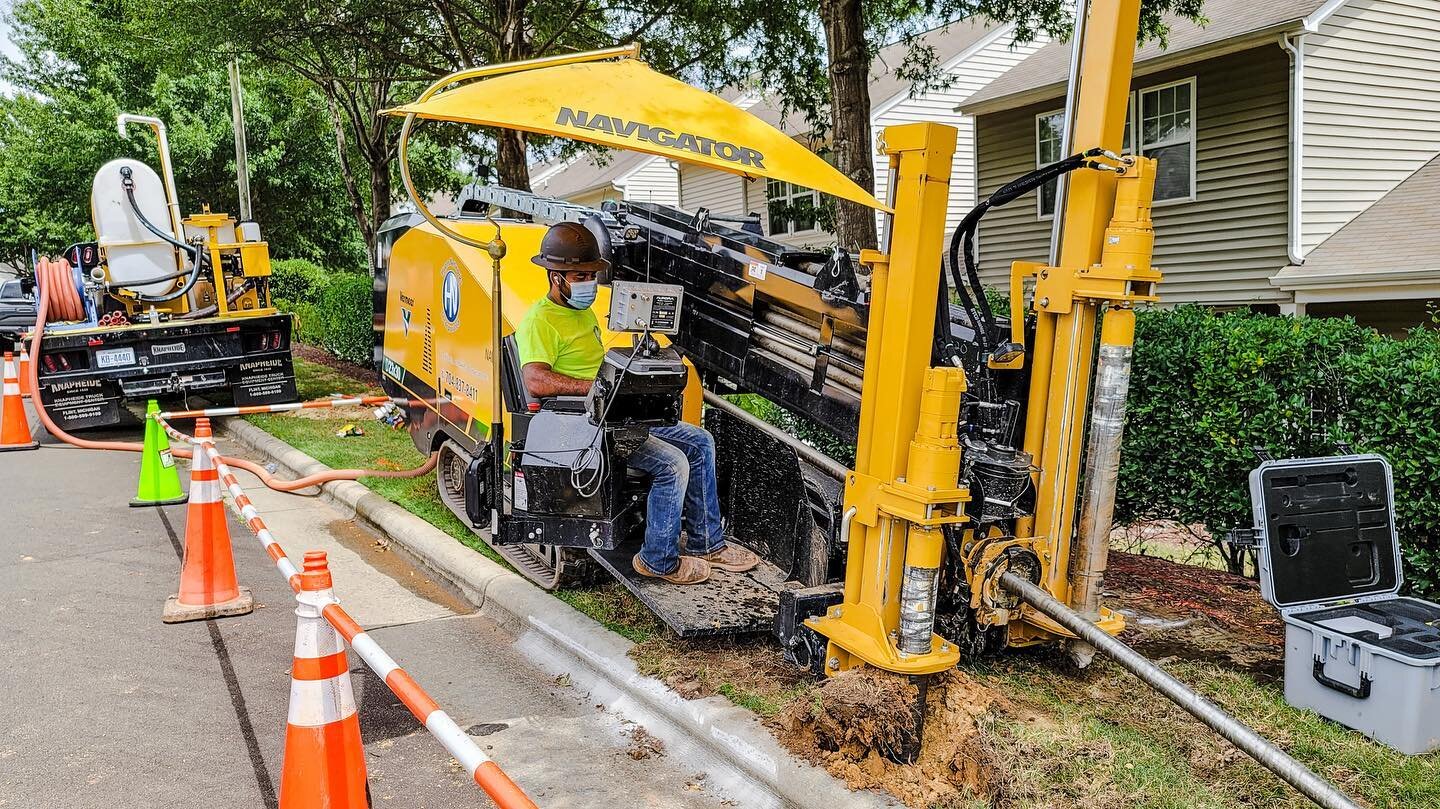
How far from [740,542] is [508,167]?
10133mm

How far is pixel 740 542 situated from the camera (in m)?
5.98

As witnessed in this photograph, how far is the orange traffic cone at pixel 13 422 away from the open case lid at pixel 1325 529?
37.5ft

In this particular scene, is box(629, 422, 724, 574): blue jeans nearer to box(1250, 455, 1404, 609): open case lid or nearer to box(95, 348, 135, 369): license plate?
box(1250, 455, 1404, 609): open case lid

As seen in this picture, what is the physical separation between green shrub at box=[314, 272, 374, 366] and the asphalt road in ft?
30.1

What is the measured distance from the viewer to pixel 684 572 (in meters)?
5.37

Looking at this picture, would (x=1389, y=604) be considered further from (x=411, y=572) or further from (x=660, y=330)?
(x=411, y=572)

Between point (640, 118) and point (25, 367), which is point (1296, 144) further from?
point (25, 367)

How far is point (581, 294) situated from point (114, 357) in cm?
823

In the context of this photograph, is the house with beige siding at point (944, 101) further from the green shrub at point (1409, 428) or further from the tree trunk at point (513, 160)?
the green shrub at point (1409, 428)

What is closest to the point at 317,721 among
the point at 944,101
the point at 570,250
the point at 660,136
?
the point at 660,136

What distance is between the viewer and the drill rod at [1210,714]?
296cm

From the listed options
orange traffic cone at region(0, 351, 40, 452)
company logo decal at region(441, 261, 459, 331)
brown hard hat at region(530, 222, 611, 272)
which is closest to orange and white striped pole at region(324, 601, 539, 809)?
brown hard hat at region(530, 222, 611, 272)

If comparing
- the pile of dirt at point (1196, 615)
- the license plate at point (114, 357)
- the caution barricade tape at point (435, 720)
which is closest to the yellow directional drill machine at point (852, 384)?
the pile of dirt at point (1196, 615)

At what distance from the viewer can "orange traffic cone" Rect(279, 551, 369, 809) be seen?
9.93 ft
